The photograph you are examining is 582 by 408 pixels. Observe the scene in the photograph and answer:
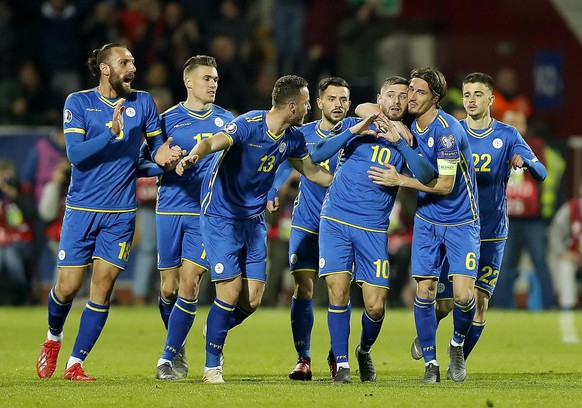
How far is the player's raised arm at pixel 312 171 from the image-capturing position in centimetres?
1072

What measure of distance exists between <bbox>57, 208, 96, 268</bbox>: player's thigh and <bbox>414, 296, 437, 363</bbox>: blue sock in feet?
8.50

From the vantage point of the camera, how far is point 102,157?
10.6m

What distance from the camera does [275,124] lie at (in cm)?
1045

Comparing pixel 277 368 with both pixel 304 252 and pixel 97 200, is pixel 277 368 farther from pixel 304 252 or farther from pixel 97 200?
pixel 97 200

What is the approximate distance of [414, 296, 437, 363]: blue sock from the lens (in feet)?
34.7

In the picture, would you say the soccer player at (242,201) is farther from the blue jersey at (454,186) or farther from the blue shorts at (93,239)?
the blue jersey at (454,186)

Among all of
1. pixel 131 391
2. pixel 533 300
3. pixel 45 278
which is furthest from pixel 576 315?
pixel 131 391

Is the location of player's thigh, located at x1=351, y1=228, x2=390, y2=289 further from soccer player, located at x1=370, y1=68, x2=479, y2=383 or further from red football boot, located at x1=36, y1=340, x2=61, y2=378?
red football boot, located at x1=36, y1=340, x2=61, y2=378

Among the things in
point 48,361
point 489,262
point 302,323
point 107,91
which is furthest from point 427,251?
point 48,361

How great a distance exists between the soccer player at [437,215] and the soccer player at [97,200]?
1.93 m

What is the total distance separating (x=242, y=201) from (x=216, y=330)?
1.01 meters

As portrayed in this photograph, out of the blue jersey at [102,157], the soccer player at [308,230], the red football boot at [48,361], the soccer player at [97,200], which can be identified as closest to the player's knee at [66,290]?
the soccer player at [97,200]

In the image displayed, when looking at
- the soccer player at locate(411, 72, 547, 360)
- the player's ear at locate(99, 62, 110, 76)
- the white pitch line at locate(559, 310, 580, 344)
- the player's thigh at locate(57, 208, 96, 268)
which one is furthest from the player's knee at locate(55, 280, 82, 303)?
the white pitch line at locate(559, 310, 580, 344)

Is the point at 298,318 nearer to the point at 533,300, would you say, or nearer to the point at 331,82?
the point at 331,82
